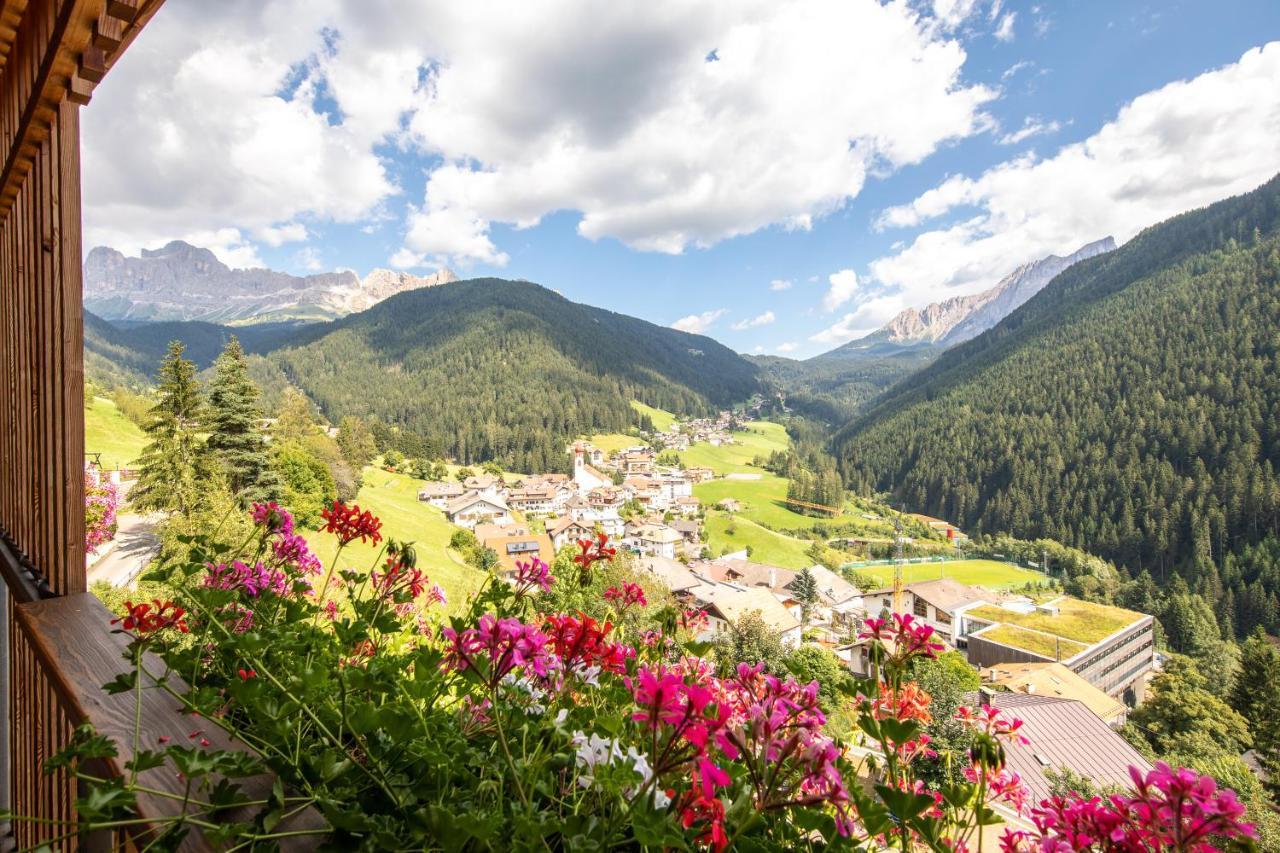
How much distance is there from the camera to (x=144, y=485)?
13.2 m

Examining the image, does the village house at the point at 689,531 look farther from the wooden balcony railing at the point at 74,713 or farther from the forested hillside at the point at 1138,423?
the wooden balcony railing at the point at 74,713

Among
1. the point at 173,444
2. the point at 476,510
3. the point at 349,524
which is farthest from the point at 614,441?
the point at 349,524

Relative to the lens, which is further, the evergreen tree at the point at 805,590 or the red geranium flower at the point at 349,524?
the evergreen tree at the point at 805,590

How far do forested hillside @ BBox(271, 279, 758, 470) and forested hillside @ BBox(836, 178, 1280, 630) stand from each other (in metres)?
44.5

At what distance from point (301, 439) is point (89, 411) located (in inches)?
423

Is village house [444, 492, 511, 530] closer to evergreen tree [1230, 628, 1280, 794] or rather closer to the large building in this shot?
the large building

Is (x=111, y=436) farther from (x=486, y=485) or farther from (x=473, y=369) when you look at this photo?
(x=473, y=369)

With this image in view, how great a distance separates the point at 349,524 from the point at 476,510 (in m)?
43.7

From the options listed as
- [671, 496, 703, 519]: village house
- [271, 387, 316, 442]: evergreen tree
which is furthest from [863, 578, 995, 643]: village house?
[271, 387, 316, 442]: evergreen tree

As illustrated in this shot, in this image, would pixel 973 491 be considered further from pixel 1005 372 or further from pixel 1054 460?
pixel 1005 372

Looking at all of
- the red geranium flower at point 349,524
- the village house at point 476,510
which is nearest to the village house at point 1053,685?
the red geranium flower at point 349,524

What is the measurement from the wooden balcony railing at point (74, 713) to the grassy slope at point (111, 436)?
67.7 feet

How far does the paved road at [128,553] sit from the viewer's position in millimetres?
11047

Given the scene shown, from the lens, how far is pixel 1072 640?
2919 centimetres
